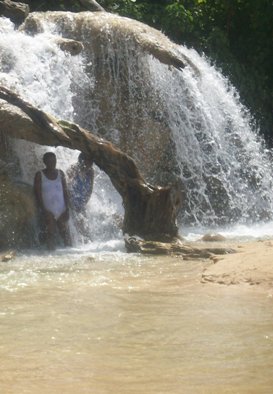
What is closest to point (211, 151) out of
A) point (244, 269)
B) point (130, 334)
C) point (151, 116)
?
point (151, 116)

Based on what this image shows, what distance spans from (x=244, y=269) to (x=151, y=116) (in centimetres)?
737

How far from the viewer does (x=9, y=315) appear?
561 centimetres

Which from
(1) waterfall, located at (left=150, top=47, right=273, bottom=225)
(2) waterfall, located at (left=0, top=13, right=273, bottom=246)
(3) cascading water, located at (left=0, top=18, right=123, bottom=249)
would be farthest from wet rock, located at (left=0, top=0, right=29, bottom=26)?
(1) waterfall, located at (left=150, top=47, right=273, bottom=225)

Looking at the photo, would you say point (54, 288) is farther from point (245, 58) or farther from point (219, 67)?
point (245, 58)

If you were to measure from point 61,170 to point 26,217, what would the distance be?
98 cm

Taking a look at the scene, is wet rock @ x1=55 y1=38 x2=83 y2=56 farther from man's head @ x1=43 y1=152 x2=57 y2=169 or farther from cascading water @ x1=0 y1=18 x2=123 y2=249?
man's head @ x1=43 y1=152 x2=57 y2=169

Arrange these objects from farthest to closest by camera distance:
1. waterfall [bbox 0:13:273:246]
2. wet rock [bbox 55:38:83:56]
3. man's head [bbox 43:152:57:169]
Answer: wet rock [bbox 55:38:83:56]
waterfall [bbox 0:13:273:246]
man's head [bbox 43:152:57:169]

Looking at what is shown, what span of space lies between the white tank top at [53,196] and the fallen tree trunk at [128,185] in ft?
1.65

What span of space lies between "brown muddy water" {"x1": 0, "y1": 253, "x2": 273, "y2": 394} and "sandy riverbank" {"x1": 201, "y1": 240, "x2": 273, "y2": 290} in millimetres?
167

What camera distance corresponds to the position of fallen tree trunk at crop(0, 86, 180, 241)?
10.6m

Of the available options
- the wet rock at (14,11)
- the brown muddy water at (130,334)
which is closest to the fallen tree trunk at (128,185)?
the brown muddy water at (130,334)

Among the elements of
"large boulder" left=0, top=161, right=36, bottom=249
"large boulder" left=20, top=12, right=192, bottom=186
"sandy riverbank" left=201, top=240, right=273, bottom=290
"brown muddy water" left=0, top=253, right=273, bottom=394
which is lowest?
"brown muddy water" left=0, top=253, right=273, bottom=394

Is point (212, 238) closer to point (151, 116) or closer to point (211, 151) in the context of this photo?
point (151, 116)

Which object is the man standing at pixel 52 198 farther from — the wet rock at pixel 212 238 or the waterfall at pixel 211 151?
the waterfall at pixel 211 151
